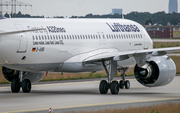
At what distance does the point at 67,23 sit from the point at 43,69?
3.47 metres

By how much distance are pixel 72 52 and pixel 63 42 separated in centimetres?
97

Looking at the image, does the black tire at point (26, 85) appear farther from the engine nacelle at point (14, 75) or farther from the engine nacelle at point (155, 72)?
the engine nacelle at point (155, 72)

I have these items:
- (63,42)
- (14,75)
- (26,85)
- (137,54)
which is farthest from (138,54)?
(14,75)

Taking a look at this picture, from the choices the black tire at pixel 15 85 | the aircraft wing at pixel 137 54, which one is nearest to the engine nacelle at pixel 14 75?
the black tire at pixel 15 85

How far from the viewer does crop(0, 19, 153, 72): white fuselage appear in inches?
930

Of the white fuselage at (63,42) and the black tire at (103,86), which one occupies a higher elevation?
the white fuselage at (63,42)

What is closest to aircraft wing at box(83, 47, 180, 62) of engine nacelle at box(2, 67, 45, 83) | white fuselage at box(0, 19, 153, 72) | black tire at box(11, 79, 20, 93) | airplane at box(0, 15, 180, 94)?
airplane at box(0, 15, 180, 94)

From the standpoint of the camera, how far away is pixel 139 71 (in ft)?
86.2

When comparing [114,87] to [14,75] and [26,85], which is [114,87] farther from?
[14,75]

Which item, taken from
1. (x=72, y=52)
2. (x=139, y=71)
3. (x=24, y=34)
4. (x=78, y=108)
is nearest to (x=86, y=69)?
(x=72, y=52)

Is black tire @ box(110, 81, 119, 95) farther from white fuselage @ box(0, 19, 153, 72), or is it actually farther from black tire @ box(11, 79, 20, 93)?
black tire @ box(11, 79, 20, 93)

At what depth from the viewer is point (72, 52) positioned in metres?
26.8

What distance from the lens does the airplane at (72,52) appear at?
77.8ft

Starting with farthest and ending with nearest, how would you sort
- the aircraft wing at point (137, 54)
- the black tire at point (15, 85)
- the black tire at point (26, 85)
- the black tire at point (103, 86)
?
1. the black tire at point (15, 85)
2. the black tire at point (26, 85)
3. the black tire at point (103, 86)
4. the aircraft wing at point (137, 54)
